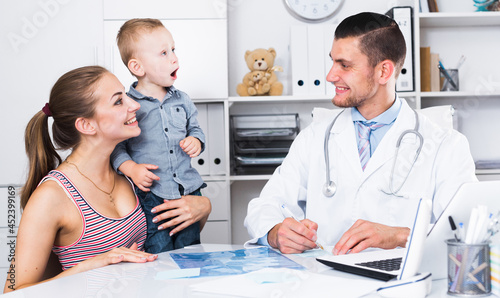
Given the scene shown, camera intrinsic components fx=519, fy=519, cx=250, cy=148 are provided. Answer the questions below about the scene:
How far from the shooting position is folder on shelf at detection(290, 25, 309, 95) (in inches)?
102

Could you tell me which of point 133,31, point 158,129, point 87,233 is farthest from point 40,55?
point 87,233

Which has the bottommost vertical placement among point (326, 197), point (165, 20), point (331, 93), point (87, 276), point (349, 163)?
point (87, 276)

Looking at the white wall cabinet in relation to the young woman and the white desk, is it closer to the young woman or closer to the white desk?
the young woman

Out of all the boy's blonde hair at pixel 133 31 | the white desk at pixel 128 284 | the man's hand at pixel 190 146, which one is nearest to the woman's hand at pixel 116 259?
the white desk at pixel 128 284

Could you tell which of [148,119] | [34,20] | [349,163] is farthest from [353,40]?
[34,20]

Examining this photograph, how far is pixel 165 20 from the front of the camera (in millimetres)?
2516

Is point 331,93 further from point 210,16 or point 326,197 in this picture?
point 326,197

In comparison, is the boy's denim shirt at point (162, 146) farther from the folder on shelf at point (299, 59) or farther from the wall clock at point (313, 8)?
the wall clock at point (313, 8)

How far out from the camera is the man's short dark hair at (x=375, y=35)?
174cm

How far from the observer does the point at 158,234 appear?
1.71 metres

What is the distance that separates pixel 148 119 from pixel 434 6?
1.71 metres

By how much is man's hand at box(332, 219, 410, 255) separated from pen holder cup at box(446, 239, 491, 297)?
1.22 feet

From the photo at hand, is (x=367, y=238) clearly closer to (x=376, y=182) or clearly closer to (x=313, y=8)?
(x=376, y=182)

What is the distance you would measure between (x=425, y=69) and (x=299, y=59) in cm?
67
